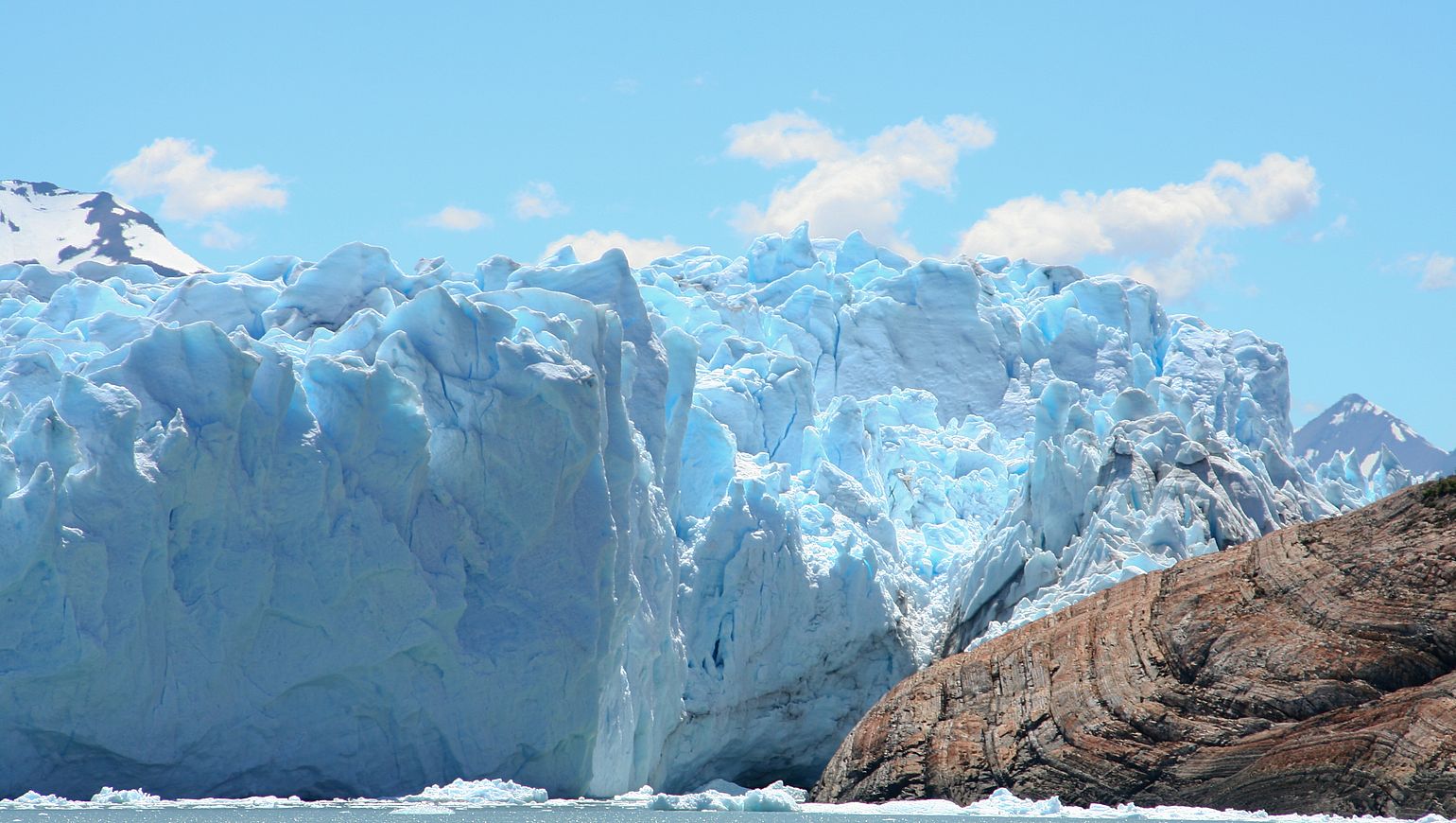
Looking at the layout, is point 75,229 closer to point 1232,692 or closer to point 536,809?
point 536,809

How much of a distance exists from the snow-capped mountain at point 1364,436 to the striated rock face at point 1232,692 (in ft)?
292

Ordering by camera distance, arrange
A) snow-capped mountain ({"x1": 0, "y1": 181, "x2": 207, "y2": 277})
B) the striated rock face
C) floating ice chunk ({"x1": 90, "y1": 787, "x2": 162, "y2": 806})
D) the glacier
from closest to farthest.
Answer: the striated rock face, floating ice chunk ({"x1": 90, "y1": 787, "x2": 162, "y2": 806}), the glacier, snow-capped mountain ({"x1": 0, "y1": 181, "x2": 207, "y2": 277})

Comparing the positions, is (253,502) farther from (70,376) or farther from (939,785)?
(939,785)

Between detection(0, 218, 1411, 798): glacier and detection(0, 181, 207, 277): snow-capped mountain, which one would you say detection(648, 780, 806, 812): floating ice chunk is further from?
detection(0, 181, 207, 277): snow-capped mountain

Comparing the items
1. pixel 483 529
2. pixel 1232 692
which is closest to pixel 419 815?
pixel 483 529

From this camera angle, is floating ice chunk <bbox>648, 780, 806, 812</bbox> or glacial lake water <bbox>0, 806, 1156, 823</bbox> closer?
glacial lake water <bbox>0, 806, 1156, 823</bbox>

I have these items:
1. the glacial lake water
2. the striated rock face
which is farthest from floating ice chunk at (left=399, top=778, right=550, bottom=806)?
the striated rock face

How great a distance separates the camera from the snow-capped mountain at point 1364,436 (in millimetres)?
111312

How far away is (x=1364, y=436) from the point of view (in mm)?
122062

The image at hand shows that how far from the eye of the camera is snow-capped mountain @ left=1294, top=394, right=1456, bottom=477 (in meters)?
111

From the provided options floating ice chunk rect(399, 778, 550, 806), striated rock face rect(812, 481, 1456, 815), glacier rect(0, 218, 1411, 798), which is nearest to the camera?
striated rock face rect(812, 481, 1456, 815)

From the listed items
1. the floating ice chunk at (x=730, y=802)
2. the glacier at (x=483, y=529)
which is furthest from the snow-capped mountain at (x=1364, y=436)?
the floating ice chunk at (x=730, y=802)

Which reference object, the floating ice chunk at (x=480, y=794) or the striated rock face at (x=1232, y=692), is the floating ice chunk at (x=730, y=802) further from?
the floating ice chunk at (x=480, y=794)

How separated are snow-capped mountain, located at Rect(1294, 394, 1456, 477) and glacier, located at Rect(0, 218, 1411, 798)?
78888 mm
